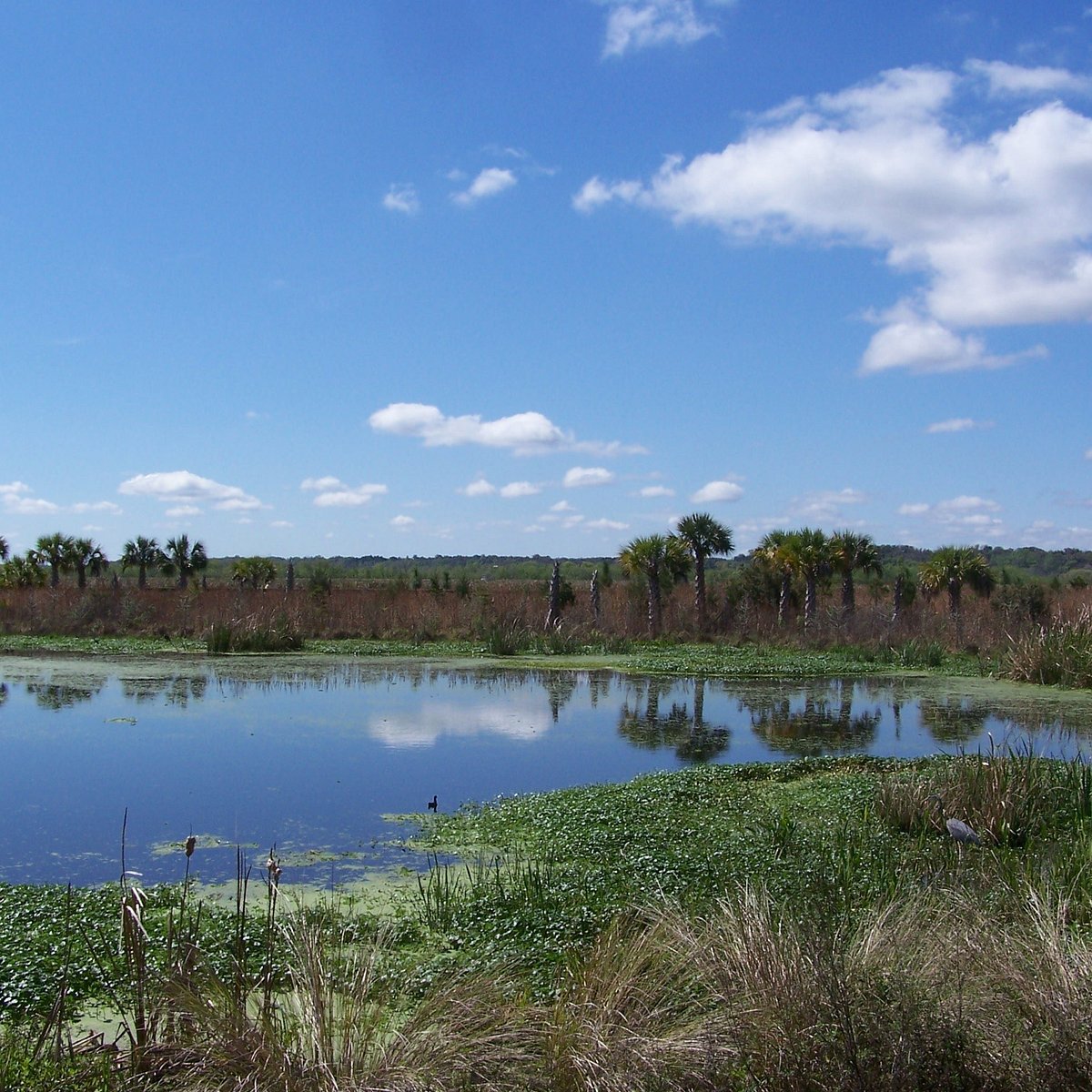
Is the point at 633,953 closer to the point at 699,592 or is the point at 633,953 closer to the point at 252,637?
the point at 252,637

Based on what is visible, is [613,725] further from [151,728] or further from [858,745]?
[151,728]

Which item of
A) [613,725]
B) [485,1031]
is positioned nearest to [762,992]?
[485,1031]

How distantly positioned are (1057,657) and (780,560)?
14.0 meters

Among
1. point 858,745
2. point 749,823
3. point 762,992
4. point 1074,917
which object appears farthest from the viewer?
point 858,745

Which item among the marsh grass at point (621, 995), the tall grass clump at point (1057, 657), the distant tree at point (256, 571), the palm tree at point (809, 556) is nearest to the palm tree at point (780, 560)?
the palm tree at point (809, 556)

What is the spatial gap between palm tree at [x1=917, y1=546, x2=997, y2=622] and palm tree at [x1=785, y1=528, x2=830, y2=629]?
3843mm

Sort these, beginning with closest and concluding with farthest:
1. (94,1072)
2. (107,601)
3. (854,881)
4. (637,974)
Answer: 1. (94,1072)
2. (637,974)
3. (854,881)
4. (107,601)

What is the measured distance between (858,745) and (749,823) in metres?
5.51

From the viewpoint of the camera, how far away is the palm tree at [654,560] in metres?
32.6

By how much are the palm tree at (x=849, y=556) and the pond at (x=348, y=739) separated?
12118 mm

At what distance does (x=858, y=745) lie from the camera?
1407 cm

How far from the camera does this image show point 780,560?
111ft

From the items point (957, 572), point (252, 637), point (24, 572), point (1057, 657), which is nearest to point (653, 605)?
point (957, 572)

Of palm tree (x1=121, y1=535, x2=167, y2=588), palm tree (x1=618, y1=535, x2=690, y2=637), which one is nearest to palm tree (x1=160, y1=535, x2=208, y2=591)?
palm tree (x1=121, y1=535, x2=167, y2=588)
